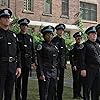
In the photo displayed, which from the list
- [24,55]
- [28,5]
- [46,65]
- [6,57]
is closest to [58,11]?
[28,5]

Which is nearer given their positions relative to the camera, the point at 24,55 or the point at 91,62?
the point at 91,62

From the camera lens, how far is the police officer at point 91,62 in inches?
321

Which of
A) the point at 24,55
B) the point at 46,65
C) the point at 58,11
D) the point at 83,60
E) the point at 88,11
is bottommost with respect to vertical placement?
the point at 46,65

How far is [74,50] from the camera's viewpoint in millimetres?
10008

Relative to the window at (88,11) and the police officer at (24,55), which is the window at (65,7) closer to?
the window at (88,11)

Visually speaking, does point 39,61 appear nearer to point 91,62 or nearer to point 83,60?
point 83,60

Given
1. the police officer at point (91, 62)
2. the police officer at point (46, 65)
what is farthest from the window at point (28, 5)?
the police officer at point (46, 65)

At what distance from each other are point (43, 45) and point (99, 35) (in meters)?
1.91

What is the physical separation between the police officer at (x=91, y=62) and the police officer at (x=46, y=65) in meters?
0.84

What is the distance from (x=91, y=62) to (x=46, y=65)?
1.17 metres

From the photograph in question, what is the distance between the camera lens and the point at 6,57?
6816mm

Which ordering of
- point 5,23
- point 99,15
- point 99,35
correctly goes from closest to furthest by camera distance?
point 5,23, point 99,35, point 99,15

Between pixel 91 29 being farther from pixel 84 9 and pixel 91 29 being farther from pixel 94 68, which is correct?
pixel 84 9

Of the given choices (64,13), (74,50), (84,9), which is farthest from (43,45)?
(84,9)
